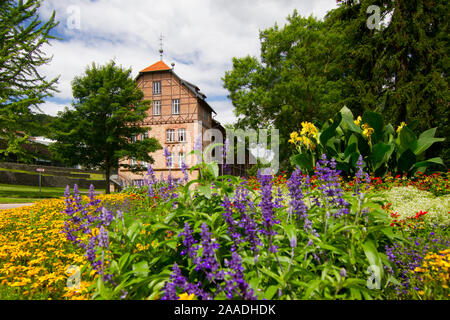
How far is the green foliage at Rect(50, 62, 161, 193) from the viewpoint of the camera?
17562 mm

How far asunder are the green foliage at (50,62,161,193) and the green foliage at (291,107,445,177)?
14386mm

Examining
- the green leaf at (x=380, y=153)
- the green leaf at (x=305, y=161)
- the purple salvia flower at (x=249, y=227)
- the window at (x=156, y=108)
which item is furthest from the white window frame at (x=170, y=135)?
the purple salvia flower at (x=249, y=227)

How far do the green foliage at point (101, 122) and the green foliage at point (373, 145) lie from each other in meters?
14.4

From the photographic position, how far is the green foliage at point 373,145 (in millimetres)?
7062

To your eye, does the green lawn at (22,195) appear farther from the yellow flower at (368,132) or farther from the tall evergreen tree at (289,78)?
the yellow flower at (368,132)

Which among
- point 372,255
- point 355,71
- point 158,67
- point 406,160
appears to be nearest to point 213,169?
point 372,255

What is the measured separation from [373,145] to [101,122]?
676 inches

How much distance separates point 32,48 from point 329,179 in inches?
728

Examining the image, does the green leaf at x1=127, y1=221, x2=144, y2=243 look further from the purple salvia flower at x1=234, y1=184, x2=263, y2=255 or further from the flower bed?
the purple salvia flower at x1=234, y1=184, x2=263, y2=255

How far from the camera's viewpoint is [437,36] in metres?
14.4

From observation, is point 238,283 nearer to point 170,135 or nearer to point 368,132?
point 368,132

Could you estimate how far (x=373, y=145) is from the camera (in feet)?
24.2

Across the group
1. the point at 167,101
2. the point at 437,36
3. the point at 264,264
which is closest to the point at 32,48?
the point at 167,101
